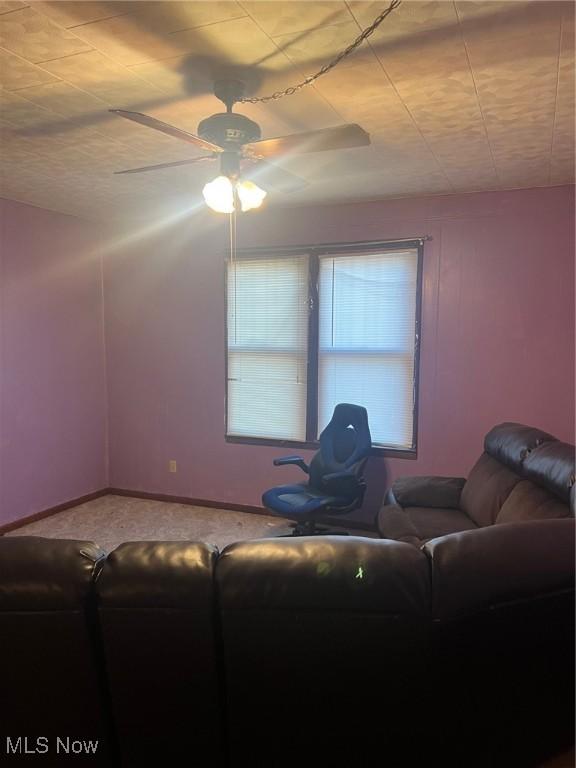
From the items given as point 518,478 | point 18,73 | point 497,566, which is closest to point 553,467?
point 518,478

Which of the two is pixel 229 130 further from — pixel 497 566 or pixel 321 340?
pixel 321 340

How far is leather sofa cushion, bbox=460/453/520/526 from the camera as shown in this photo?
9.68 ft

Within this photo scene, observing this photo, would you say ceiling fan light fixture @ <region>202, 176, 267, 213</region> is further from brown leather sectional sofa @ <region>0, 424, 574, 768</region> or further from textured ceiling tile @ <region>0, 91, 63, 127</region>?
brown leather sectional sofa @ <region>0, 424, 574, 768</region>

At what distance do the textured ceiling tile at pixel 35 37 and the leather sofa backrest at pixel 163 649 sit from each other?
172 centimetres

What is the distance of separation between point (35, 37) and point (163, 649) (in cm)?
204

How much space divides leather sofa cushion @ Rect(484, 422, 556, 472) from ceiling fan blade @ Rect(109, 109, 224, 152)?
226 cm

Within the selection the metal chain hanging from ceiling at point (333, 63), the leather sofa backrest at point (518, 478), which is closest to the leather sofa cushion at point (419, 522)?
the leather sofa backrest at point (518, 478)

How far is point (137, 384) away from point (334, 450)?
216 centimetres

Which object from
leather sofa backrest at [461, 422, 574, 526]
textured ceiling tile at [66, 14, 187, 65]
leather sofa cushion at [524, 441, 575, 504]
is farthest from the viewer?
leather sofa backrest at [461, 422, 574, 526]

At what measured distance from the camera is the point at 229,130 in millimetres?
2119

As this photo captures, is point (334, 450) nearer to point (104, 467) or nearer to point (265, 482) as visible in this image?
point (265, 482)

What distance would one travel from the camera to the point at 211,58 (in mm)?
1917

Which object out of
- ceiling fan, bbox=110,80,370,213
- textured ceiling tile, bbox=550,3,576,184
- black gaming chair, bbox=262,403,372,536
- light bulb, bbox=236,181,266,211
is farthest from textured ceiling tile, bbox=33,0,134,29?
black gaming chair, bbox=262,403,372,536

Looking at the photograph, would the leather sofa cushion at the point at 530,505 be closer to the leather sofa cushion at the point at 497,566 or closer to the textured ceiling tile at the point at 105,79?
the leather sofa cushion at the point at 497,566
